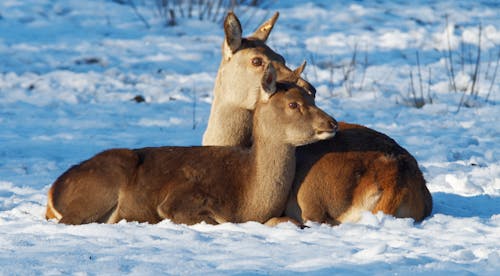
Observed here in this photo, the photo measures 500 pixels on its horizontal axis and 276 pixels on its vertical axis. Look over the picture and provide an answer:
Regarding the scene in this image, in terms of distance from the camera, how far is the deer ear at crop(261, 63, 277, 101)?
746 centimetres

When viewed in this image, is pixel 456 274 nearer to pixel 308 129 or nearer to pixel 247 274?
pixel 247 274

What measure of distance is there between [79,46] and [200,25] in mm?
2209

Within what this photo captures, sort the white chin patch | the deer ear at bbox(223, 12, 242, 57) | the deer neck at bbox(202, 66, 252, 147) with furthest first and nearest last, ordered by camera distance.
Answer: the deer ear at bbox(223, 12, 242, 57) < the deer neck at bbox(202, 66, 252, 147) < the white chin patch

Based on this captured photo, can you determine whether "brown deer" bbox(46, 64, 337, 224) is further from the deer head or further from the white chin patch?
the deer head

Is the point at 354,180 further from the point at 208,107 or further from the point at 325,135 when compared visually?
the point at 208,107

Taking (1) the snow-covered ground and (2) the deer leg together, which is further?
(2) the deer leg

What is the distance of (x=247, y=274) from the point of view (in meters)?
5.47

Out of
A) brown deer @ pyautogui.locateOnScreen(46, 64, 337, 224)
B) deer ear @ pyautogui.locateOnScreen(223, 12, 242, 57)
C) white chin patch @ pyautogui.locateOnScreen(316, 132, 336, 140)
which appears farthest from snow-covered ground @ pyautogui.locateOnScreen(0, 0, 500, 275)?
deer ear @ pyautogui.locateOnScreen(223, 12, 242, 57)

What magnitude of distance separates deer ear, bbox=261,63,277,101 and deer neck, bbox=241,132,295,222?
1.12 ft

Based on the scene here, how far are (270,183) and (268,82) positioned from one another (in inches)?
28.4

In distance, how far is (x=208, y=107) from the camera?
12914mm

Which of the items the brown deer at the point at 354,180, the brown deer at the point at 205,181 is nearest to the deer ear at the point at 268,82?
the brown deer at the point at 205,181

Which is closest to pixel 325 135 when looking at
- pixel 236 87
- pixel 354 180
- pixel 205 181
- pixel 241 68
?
pixel 354 180

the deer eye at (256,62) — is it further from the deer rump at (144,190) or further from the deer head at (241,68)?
the deer rump at (144,190)
